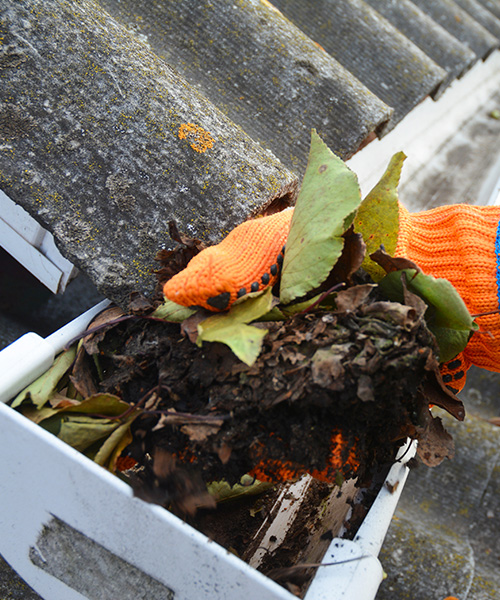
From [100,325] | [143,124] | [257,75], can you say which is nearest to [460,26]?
[257,75]

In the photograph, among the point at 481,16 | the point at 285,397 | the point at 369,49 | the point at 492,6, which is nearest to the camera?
the point at 285,397

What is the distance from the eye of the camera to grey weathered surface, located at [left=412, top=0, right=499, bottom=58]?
384 cm

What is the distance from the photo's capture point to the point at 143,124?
4.19 ft

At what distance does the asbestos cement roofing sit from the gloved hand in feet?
0.72

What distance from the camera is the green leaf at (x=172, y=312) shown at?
1.04 metres

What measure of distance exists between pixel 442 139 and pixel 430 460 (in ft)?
12.1

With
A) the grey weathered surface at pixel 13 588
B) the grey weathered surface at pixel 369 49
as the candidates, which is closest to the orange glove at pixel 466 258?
the grey weathered surface at pixel 13 588

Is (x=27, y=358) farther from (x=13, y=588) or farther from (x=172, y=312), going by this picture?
(x=13, y=588)

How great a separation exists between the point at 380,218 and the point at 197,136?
0.54m

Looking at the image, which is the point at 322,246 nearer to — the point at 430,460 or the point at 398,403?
the point at 398,403

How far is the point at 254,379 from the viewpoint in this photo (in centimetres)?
90

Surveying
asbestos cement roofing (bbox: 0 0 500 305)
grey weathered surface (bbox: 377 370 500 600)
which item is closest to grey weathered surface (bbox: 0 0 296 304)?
asbestos cement roofing (bbox: 0 0 500 305)

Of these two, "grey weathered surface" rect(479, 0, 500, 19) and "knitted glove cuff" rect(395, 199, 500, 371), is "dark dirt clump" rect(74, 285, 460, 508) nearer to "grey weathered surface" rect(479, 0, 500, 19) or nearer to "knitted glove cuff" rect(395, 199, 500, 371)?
→ "knitted glove cuff" rect(395, 199, 500, 371)

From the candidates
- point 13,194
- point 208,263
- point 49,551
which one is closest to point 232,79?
point 13,194
